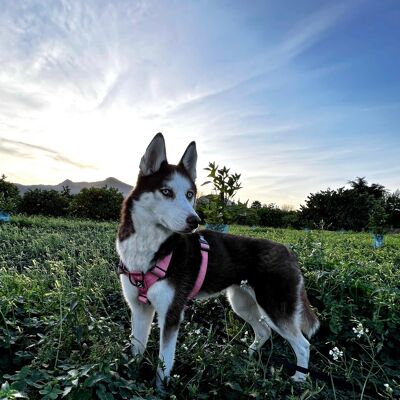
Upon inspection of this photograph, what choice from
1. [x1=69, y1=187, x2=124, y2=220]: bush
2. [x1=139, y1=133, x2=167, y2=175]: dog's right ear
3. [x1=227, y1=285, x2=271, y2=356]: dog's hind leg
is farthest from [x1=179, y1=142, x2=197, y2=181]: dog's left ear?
[x1=69, y1=187, x2=124, y2=220]: bush

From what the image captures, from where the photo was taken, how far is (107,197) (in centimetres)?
1600

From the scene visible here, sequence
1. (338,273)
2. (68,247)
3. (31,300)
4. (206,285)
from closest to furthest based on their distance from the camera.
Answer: (206,285)
(31,300)
(338,273)
(68,247)

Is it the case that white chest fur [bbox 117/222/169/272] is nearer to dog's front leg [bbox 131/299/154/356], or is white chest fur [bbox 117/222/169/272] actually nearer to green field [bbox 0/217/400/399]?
dog's front leg [bbox 131/299/154/356]

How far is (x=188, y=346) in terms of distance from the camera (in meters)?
3.11

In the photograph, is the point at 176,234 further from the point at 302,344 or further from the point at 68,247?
the point at 68,247

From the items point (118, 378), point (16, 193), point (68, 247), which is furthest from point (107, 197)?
point (118, 378)

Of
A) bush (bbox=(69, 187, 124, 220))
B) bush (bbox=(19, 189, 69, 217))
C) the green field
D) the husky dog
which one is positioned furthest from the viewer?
bush (bbox=(19, 189, 69, 217))

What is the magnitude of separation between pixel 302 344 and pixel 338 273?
1.45 m

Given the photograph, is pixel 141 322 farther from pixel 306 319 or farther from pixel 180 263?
pixel 306 319

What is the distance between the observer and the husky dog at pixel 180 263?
279 centimetres

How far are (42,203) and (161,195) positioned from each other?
15.4 m

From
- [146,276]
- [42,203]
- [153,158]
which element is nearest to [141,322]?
[146,276]

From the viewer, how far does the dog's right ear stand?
2957 millimetres

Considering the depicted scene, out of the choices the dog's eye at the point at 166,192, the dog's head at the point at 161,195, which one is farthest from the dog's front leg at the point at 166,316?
the dog's eye at the point at 166,192
